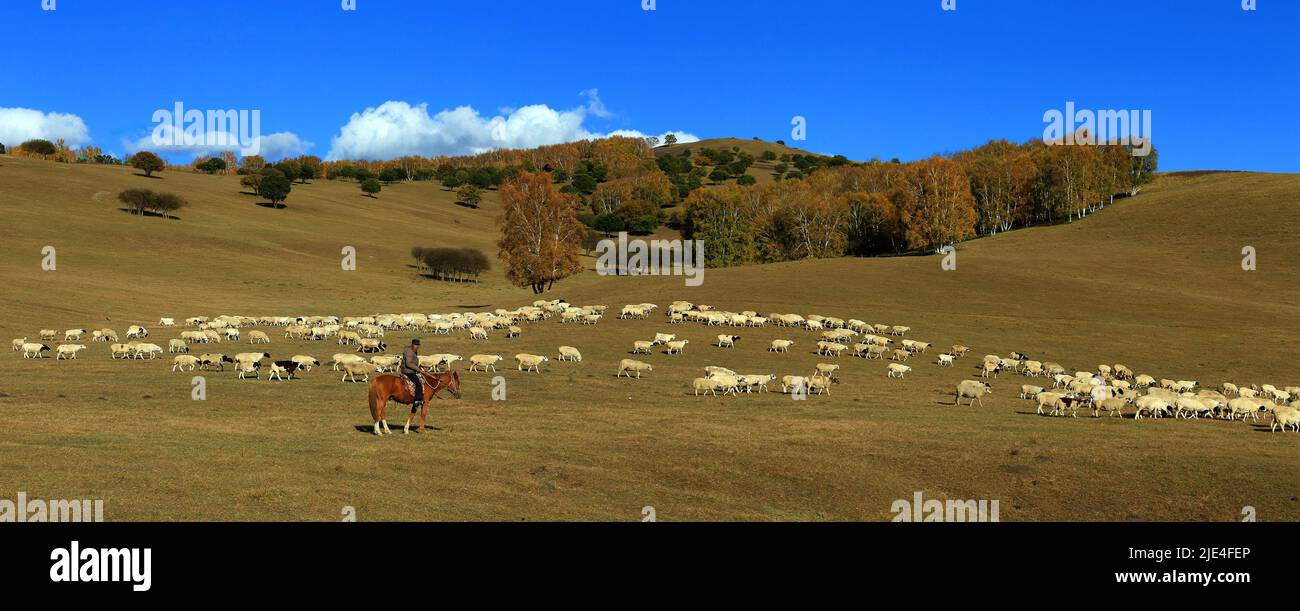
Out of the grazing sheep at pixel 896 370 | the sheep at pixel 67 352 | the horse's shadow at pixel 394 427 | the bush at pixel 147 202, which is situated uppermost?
the bush at pixel 147 202

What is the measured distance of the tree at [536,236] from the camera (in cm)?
7769

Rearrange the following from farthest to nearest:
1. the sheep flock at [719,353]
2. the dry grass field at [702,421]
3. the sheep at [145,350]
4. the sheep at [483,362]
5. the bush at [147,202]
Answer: the bush at [147,202], the sheep at [145,350], the sheep at [483,362], the sheep flock at [719,353], the dry grass field at [702,421]

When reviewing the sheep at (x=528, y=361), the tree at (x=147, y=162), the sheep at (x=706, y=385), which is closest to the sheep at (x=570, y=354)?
the sheep at (x=528, y=361)

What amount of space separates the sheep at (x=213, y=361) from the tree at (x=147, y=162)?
140989mm

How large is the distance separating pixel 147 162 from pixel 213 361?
14648cm

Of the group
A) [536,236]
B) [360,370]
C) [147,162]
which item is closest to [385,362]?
[360,370]

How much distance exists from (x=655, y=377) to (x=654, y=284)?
3261 centimetres

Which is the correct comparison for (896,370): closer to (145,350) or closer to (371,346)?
(371,346)

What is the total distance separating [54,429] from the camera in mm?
20406

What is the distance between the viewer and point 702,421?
25.0m

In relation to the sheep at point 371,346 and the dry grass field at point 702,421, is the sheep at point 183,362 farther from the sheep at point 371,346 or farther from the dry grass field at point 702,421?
the sheep at point 371,346

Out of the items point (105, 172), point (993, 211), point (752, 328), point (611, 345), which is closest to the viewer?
point (611, 345)
